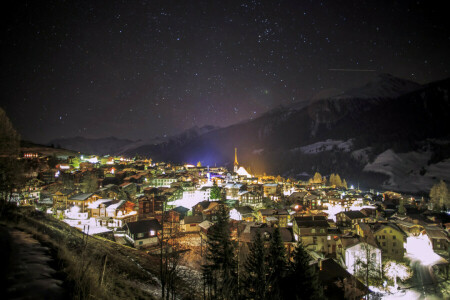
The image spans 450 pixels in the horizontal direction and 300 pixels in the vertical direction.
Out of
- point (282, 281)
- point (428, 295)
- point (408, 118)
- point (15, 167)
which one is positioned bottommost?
point (428, 295)

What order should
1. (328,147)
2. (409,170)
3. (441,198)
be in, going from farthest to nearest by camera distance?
1. (328,147)
2. (409,170)
3. (441,198)

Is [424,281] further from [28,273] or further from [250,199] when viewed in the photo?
[28,273]

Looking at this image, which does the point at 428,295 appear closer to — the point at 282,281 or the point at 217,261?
the point at 282,281

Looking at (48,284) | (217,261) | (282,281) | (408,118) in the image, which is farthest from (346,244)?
(408,118)

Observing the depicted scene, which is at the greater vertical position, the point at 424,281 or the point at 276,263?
the point at 276,263

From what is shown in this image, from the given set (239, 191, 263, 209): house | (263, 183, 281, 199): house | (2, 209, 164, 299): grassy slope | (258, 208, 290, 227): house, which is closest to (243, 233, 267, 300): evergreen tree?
(2, 209, 164, 299): grassy slope

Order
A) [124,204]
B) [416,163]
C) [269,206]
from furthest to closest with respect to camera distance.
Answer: [416,163], [269,206], [124,204]

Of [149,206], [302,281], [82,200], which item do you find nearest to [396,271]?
[302,281]
